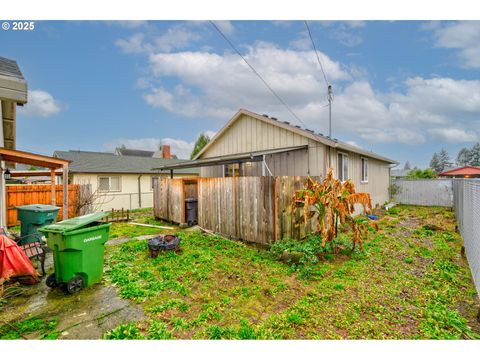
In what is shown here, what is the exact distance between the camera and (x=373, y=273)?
15.1 ft

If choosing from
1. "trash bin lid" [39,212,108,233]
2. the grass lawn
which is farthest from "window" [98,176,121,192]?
"trash bin lid" [39,212,108,233]

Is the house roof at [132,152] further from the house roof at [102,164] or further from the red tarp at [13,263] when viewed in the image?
the red tarp at [13,263]

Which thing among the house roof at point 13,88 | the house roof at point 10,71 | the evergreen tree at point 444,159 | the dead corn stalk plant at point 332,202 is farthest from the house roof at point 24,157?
the evergreen tree at point 444,159

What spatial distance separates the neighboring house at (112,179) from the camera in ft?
47.3

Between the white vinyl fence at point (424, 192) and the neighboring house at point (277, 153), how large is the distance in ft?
17.8

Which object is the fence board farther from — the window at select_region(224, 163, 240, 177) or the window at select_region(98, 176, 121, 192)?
the window at select_region(98, 176, 121, 192)

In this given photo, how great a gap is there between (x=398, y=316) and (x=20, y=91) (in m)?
5.94

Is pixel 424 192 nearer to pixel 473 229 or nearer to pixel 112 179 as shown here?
pixel 473 229

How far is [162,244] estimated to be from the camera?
5770 millimetres

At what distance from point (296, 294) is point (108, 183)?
15666 mm
